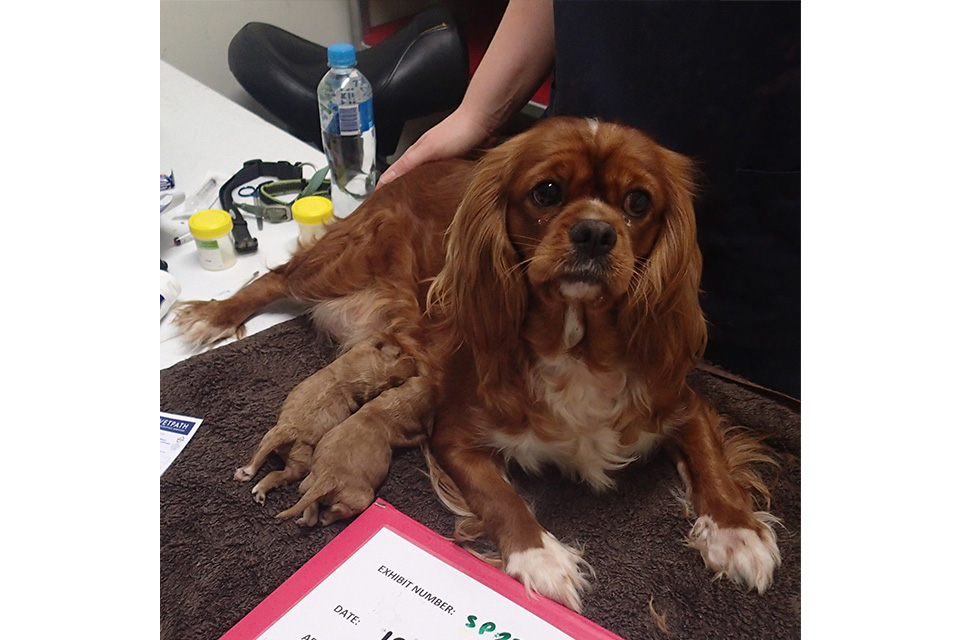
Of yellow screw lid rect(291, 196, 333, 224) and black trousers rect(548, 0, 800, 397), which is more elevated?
black trousers rect(548, 0, 800, 397)

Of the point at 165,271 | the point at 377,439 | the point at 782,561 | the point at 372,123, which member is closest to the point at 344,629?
the point at 377,439

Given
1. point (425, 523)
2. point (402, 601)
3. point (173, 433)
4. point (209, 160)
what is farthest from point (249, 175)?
point (402, 601)

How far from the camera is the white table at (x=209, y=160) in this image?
1.48 m

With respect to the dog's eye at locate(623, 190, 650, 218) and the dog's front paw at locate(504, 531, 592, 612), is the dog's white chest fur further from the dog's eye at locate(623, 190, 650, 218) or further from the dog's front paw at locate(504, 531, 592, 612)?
the dog's eye at locate(623, 190, 650, 218)

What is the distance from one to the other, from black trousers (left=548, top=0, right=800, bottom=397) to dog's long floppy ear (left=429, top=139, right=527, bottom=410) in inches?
8.6

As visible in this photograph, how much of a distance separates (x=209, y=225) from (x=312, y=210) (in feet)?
0.72

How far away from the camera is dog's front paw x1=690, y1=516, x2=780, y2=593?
3.19 feet

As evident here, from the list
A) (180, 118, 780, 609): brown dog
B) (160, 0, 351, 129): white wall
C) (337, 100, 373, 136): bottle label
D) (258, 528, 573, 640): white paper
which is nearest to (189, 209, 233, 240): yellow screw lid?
(337, 100, 373, 136): bottle label

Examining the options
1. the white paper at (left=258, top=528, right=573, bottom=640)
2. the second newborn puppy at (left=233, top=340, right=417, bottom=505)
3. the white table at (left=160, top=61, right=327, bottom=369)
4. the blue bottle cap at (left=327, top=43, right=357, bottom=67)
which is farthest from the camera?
the blue bottle cap at (left=327, top=43, right=357, bottom=67)

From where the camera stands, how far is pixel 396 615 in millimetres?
890

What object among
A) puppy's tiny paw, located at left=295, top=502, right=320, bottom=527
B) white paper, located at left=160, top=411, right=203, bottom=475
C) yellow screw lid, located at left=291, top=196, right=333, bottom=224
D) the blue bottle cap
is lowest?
puppy's tiny paw, located at left=295, top=502, right=320, bottom=527

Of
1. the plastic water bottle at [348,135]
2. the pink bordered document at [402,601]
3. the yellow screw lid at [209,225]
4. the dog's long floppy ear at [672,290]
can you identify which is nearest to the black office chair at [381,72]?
the plastic water bottle at [348,135]

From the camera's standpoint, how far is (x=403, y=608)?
0.90 metres

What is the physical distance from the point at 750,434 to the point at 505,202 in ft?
1.91
